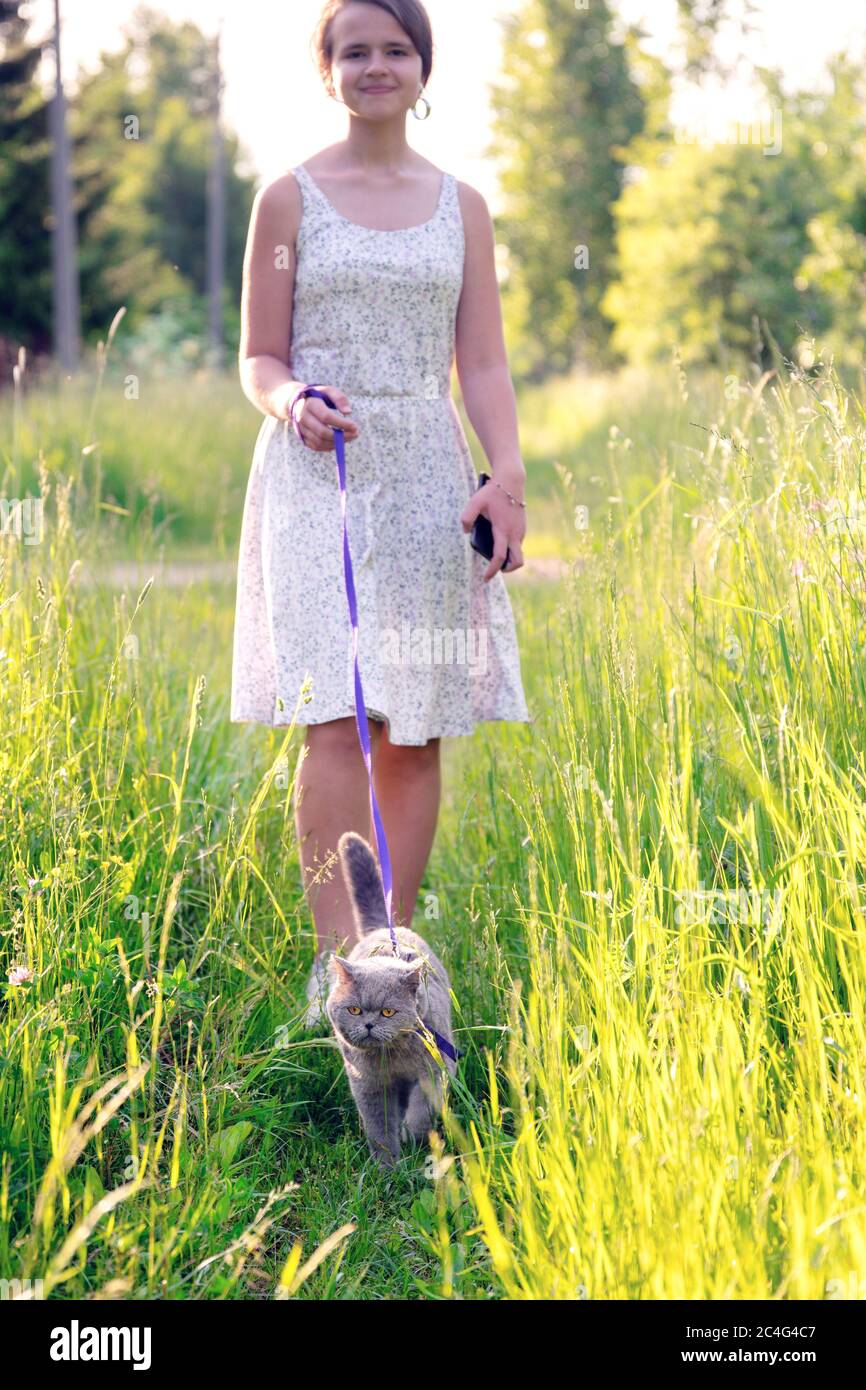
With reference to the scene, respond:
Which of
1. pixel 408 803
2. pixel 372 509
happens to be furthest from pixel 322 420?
pixel 408 803

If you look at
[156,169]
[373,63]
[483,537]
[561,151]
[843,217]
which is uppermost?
[156,169]

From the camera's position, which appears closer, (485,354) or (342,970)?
(342,970)

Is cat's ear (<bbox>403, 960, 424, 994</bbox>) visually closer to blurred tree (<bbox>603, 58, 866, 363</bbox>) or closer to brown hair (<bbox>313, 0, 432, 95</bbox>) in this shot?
brown hair (<bbox>313, 0, 432, 95</bbox>)

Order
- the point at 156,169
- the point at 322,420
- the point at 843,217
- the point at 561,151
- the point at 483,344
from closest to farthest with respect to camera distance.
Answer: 1. the point at 322,420
2. the point at 483,344
3. the point at 843,217
4. the point at 561,151
5. the point at 156,169

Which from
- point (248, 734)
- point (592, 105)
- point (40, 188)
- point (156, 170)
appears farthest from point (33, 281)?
point (248, 734)

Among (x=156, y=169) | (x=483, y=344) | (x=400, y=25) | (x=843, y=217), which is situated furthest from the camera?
(x=156, y=169)

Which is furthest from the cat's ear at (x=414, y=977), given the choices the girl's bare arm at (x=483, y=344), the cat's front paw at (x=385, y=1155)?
the girl's bare arm at (x=483, y=344)

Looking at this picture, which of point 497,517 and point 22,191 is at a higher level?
point 22,191

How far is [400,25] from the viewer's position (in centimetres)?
282

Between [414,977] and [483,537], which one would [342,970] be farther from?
[483,537]

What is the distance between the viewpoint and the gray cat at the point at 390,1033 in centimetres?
238

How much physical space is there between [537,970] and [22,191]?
3037cm

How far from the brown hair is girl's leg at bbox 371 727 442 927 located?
149cm
